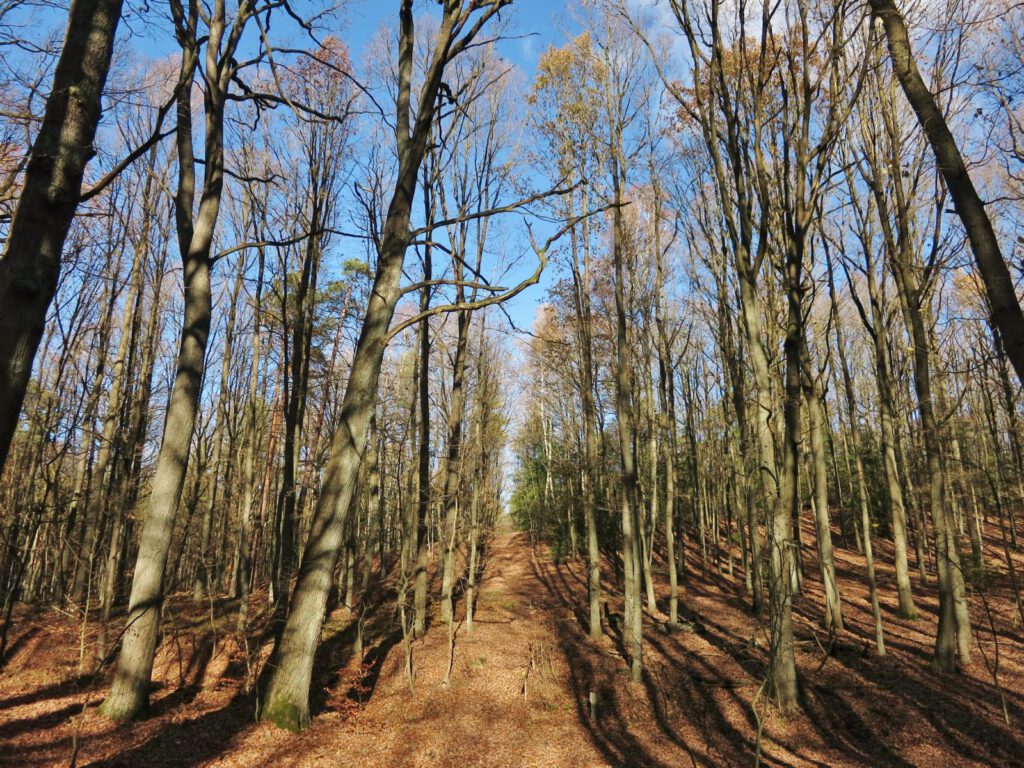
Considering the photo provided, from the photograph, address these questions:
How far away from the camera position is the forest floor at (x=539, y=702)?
5641mm

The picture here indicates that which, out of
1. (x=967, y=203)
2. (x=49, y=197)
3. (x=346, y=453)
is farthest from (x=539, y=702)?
(x=49, y=197)

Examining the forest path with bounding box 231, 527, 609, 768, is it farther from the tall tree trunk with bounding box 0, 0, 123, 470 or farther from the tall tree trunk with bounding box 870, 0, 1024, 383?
the tall tree trunk with bounding box 870, 0, 1024, 383

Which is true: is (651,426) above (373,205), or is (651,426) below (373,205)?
below

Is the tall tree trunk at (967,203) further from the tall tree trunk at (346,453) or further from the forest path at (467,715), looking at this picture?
the forest path at (467,715)

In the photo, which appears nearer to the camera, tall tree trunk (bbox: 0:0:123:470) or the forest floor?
tall tree trunk (bbox: 0:0:123:470)

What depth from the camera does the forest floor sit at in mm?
5641

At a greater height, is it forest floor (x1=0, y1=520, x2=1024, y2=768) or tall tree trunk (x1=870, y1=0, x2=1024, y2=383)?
tall tree trunk (x1=870, y1=0, x2=1024, y2=383)

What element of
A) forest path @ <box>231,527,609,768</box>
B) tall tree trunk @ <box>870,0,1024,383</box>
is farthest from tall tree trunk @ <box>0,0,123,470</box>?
tall tree trunk @ <box>870,0,1024,383</box>

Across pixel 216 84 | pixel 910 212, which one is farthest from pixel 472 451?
pixel 910 212

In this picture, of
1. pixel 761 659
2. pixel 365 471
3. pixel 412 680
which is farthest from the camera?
pixel 365 471

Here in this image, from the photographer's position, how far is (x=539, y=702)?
8.40 m

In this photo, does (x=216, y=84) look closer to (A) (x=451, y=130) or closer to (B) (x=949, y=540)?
(A) (x=451, y=130)

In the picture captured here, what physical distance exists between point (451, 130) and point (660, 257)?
5.62m

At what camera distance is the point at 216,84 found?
7.26m
